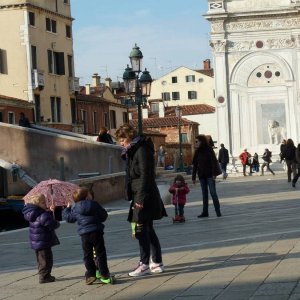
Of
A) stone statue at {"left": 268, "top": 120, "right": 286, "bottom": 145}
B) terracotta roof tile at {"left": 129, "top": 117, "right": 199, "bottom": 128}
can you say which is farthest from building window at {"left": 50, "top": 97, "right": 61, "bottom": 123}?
terracotta roof tile at {"left": 129, "top": 117, "right": 199, "bottom": 128}

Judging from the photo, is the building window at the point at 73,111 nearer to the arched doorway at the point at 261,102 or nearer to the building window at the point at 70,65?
the building window at the point at 70,65

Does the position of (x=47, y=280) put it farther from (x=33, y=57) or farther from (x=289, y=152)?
(x=33, y=57)

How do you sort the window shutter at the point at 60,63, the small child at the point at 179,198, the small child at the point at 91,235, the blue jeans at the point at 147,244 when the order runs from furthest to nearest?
1. the window shutter at the point at 60,63
2. the small child at the point at 179,198
3. the blue jeans at the point at 147,244
4. the small child at the point at 91,235

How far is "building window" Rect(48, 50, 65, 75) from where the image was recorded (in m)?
55.6

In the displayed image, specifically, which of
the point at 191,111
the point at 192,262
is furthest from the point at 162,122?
the point at 192,262

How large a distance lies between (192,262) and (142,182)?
5.17ft

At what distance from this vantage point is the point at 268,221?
53.5ft

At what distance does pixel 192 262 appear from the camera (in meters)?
11.1

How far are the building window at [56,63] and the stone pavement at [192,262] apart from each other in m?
37.7

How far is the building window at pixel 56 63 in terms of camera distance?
5559 cm

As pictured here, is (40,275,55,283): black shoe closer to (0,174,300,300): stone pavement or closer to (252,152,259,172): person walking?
(0,174,300,300): stone pavement

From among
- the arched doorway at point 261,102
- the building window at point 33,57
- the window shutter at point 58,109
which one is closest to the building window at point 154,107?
the window shutter at point 58,109

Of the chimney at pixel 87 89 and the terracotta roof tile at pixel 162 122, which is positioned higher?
the chimney at pixel 87 89

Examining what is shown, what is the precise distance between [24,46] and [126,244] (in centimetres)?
3983
